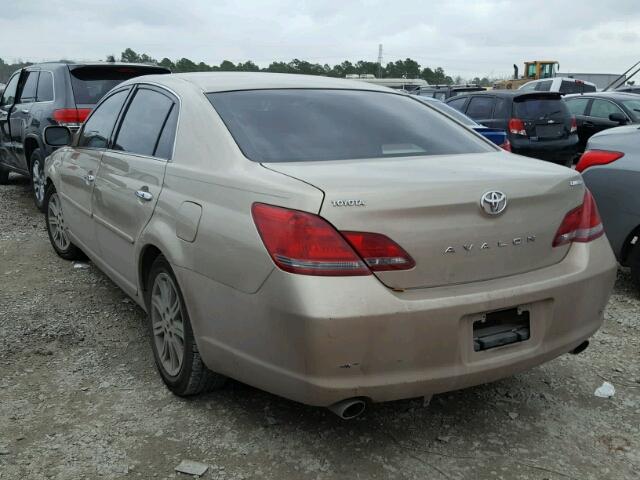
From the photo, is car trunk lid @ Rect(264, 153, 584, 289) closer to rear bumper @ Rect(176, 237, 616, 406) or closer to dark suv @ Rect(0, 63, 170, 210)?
rear bumper @ Rect(176, 237, 616, 406)

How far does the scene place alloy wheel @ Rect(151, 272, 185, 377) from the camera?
9.97 ft

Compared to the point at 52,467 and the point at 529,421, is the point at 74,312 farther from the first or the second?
the point at 529,421

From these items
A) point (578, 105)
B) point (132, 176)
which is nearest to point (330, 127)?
point (132, 176)

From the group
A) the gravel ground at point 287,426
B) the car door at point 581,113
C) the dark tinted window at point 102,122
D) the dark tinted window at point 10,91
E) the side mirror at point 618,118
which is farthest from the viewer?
Result: the car door at point 581,113

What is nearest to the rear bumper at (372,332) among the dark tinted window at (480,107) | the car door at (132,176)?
the car door at (132,176)

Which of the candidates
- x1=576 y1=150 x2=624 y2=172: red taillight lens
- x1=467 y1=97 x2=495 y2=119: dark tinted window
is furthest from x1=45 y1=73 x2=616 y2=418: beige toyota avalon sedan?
x1=467 y1=97 x2=495 y2=119: dark tinted window

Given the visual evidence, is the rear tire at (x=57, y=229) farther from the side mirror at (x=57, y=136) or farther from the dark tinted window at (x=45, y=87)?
the dark tinted window at (x=45, y=87)

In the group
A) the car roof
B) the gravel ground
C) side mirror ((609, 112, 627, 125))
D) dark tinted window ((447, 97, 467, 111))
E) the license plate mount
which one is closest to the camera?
the license plate mount

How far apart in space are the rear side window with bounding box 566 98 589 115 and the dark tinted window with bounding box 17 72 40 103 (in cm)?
960

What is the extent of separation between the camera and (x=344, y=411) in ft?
7.82

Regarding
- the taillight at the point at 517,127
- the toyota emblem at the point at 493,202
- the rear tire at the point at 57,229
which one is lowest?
the rear tire at the point at 57,229

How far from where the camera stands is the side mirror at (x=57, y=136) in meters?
4.91

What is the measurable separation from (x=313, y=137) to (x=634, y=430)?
1.97m

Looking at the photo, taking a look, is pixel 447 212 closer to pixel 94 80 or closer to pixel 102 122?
pixel 102 122
